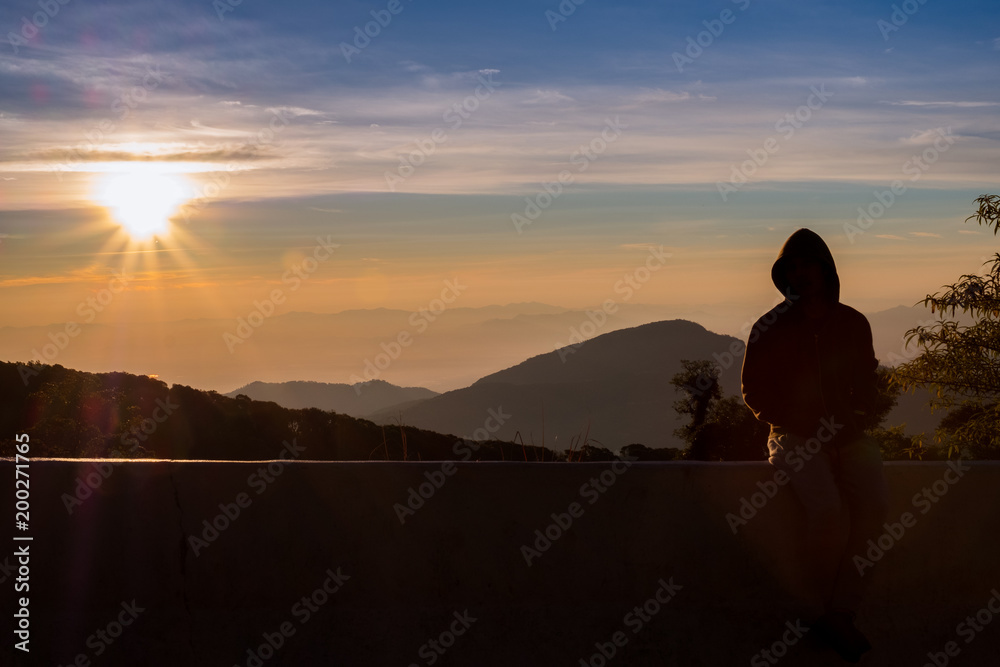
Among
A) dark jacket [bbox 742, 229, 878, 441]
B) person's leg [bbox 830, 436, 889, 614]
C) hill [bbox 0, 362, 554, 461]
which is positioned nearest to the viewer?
person's leg [bbox 830, 436, 889, 614]

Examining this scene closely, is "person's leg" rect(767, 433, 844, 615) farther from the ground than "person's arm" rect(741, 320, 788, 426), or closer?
closer

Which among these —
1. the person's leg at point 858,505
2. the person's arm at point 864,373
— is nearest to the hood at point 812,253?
the person's arm at point 864,373

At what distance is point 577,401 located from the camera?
129 metres

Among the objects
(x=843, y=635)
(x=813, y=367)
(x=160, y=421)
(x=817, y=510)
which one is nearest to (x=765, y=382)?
Result: (x=813, y=367)

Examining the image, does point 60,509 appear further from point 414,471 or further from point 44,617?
point 414,471

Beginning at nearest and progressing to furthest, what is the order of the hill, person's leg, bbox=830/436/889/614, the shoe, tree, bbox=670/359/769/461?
1. the shoe
2. person's leg, bbox=830/436/889/614
3. the hill
4. tree, bbox=670/359/769/461

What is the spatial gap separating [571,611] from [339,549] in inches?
43.2

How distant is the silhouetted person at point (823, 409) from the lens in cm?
392

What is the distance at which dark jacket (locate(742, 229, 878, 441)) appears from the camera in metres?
4.15

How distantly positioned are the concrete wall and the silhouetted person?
18 cm

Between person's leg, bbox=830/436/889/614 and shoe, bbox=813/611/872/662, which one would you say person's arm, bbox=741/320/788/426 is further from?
shoe, bbox=813/611/872/662

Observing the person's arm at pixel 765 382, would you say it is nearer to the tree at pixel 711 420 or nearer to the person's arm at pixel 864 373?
the person's arm at pixel 864 373

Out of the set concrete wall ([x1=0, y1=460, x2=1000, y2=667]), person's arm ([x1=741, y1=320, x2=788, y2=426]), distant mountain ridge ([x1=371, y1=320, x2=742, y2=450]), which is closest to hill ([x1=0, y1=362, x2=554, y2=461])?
concrete wall ([x1=0, y1=460, x2=1000, y2=667])

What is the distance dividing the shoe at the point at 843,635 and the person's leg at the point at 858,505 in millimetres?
52
